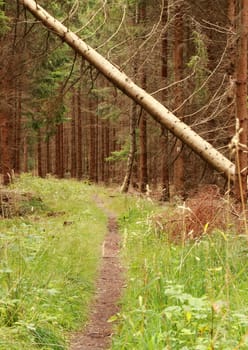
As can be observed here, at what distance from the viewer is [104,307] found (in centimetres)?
612

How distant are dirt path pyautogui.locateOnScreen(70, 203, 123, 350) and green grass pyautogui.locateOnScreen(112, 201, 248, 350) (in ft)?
0.76

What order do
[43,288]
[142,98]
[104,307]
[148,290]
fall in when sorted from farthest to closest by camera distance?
[142,98]
[104,307]
[43,288]
[148,290]

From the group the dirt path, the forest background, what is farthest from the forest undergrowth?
the forest background

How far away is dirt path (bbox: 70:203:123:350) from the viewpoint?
4.90 metres

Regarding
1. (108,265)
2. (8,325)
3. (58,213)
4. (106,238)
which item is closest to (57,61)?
(58,213)

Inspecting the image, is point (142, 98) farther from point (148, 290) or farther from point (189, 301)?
point (189, 301)

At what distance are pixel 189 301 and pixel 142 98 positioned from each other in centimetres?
412

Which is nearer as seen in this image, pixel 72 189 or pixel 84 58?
pixel 84 58

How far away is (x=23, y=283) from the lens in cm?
508

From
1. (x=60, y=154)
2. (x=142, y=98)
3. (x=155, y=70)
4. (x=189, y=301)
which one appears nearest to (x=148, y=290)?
(x=189, y=301)

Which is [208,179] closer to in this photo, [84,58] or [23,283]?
[84,58]

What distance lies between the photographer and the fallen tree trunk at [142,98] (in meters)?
7.03

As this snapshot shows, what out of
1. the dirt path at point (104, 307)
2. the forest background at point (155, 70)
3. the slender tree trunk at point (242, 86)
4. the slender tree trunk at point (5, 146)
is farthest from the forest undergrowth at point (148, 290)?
the slender tree trunk at point (5, 146)

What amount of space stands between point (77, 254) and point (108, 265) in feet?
2.99
